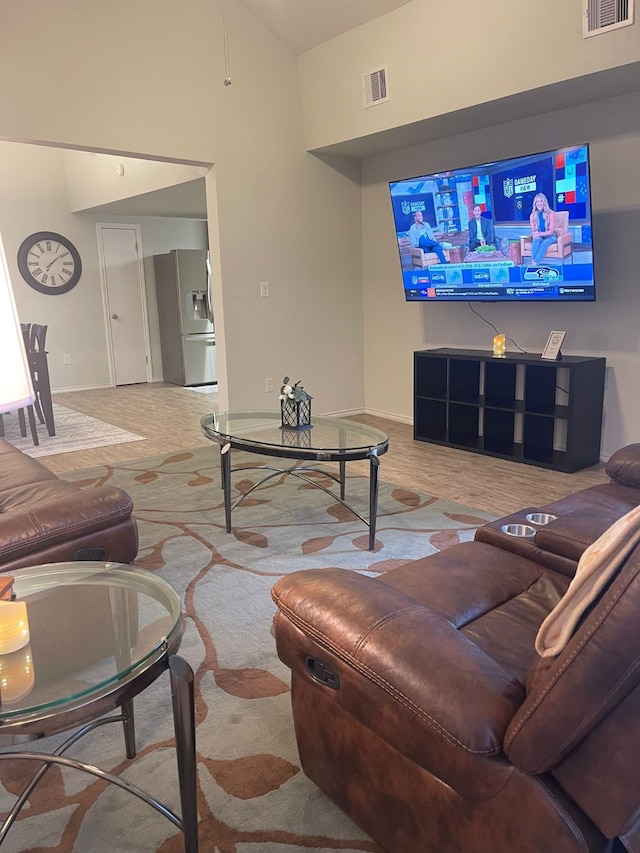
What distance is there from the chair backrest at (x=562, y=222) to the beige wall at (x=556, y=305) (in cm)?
39

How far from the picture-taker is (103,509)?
7.78ft

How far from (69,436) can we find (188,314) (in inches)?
125

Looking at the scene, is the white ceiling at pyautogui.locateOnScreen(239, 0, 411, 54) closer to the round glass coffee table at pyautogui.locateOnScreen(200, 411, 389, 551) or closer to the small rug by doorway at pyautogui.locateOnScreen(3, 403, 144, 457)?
the round glass coffee table at pyautogui.locateOnScreen(200, 411, 389, 551)

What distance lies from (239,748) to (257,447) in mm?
1520

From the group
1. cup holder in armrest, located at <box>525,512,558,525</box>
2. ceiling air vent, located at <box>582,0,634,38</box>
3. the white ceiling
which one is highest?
the white ceiling

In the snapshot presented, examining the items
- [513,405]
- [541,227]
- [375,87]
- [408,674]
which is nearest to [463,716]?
[408,674]

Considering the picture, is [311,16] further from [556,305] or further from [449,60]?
[556,305]

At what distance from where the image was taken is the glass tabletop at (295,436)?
120 inches

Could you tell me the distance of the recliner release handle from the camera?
1.38m

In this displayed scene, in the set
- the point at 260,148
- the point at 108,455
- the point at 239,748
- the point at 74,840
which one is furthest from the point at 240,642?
the point at 260,148

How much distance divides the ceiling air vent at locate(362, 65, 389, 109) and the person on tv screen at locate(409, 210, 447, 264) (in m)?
0.86

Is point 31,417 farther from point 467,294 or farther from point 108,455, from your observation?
point 467,294

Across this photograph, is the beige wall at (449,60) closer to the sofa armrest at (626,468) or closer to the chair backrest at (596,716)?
the sofa armrest at (626,468)

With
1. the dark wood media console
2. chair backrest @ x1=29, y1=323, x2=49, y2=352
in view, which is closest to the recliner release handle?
the dark wood media console
